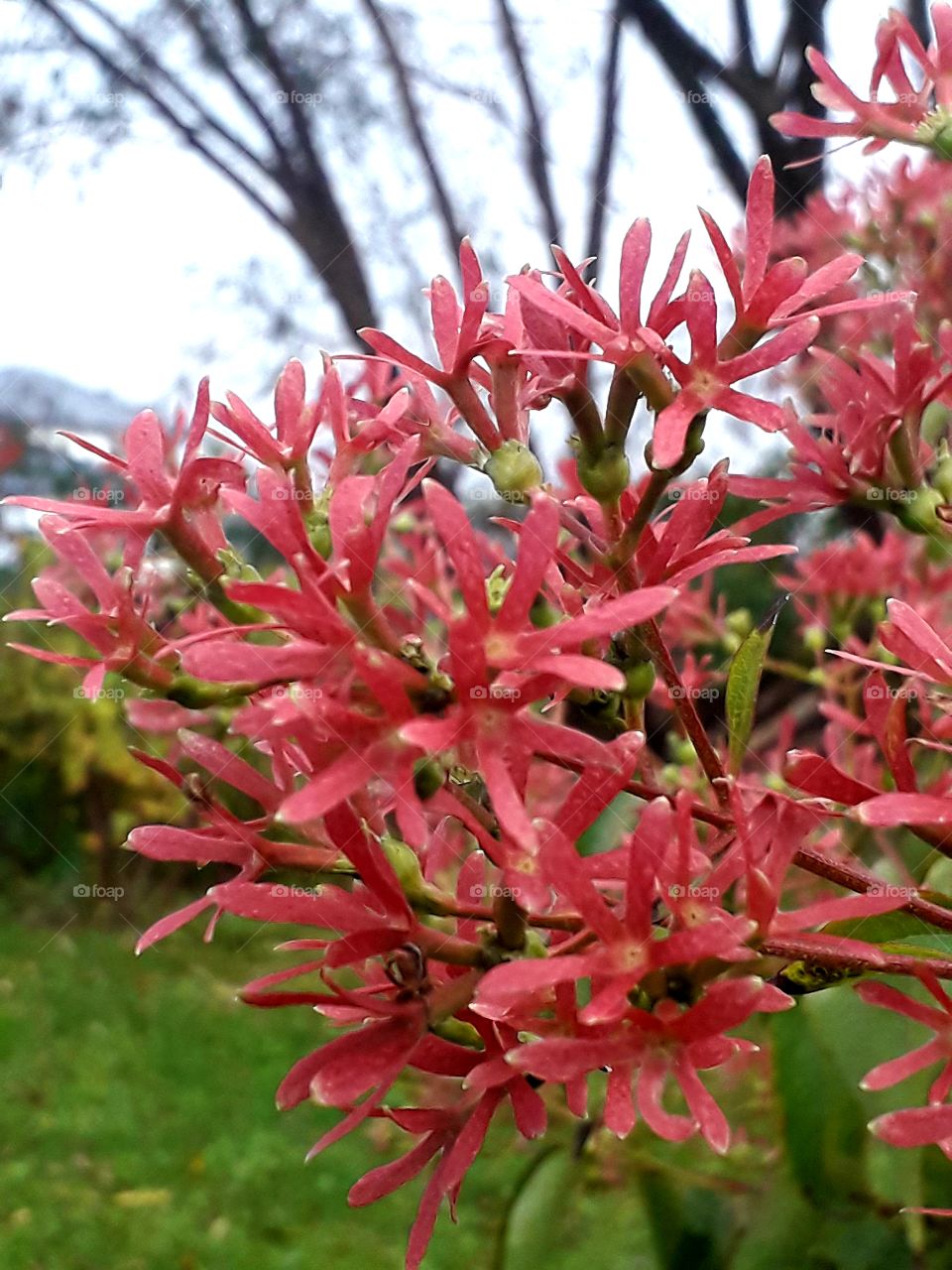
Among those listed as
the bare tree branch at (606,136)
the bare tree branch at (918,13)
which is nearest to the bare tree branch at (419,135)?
the bare tree branch at (606,136)

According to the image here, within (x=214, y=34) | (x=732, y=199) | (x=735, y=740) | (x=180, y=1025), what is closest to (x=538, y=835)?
(x=735, y=740)

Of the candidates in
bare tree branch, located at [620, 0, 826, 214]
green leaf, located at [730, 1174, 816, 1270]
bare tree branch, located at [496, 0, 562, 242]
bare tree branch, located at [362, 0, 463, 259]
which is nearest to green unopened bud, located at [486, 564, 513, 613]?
green leaf, located at [730, 1174, 816, 1270]

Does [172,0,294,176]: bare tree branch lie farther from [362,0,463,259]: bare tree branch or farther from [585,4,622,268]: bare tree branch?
[585,4,622,268]: bare tree branch

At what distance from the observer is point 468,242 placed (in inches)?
20.3

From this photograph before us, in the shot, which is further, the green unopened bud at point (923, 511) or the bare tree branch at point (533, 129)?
the bare tree branch at point (533, 129)

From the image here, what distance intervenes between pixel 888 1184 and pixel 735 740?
58 cm

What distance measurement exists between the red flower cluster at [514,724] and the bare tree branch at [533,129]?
61.1 inches

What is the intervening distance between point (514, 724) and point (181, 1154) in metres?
2.22

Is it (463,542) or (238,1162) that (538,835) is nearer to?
(463,542)

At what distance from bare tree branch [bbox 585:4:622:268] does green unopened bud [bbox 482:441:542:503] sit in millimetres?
1587

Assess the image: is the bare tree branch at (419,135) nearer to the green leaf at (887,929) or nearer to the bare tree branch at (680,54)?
the bare tree branch at (680,54)

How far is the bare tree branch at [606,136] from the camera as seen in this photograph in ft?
6.47

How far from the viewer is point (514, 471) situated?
49 cm

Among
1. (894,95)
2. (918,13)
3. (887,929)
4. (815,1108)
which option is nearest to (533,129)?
(918,13)
